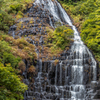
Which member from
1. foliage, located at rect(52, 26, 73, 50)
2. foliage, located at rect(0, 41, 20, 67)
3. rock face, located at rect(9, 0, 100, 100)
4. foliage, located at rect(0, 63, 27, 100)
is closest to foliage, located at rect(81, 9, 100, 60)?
rock face, located at rect(9, 0, 100, 100)

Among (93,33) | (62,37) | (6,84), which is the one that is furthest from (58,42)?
(6,84)

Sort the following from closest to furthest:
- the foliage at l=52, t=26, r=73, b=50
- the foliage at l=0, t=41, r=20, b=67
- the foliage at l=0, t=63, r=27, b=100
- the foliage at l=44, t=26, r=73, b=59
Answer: the foliage at l=0, t=63, r=27, b=100 < the foliage at l=0, t=41, r=20, b=67 < the foliage at l=44, t=26, r=73, b=59 < the foliage at l=52, t=26, r=73, b=50

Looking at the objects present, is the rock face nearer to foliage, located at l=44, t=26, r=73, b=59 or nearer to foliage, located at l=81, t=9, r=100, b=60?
foliage, located at l=44, t=26, r=73, b=59

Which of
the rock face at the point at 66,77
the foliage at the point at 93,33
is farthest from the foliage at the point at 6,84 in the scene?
the foliage at the point at 93,33

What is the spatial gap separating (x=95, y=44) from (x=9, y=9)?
682 inches

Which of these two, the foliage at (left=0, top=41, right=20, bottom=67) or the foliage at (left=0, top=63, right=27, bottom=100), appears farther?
the foliage at (left=0, top=41, right=20, bottom=67)

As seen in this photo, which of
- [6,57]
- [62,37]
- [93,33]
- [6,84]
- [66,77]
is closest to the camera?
[6,84]

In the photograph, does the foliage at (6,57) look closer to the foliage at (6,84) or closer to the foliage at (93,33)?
the foliage at (6,84)

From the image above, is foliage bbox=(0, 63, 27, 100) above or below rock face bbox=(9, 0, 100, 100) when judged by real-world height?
above

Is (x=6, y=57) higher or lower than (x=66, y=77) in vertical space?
higher

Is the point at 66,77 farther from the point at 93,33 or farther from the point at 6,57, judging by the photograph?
the point at 6,57

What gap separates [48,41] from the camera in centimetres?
1891

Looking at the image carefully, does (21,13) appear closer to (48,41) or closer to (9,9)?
(9,9)

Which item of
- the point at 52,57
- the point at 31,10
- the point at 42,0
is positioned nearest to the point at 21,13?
the point at 31,10
